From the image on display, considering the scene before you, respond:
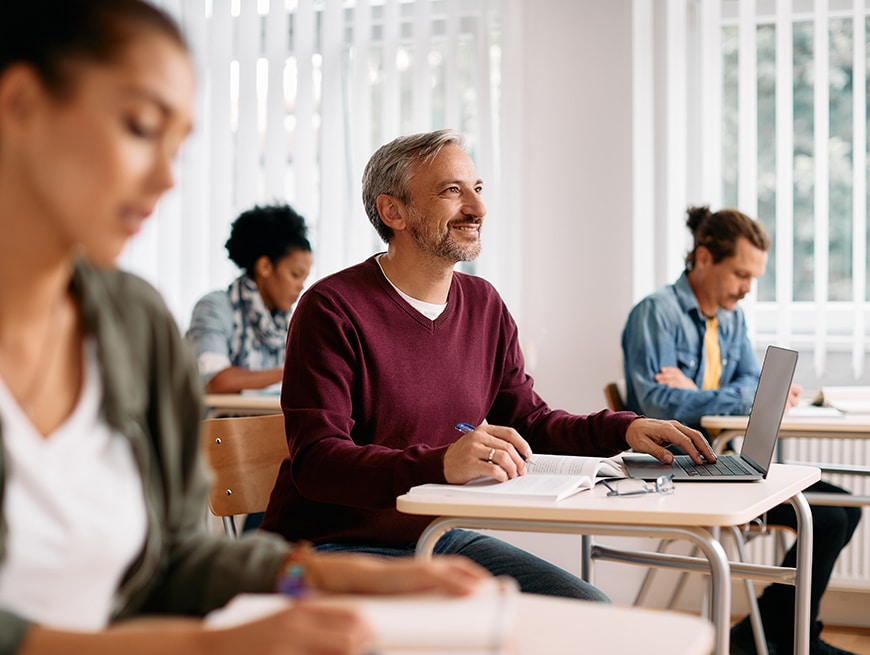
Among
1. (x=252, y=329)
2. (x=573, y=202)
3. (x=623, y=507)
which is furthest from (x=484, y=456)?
(x=573, y=202)

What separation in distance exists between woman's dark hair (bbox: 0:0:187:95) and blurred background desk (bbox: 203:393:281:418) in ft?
8.34

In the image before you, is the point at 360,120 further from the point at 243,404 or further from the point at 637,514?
the point at 637,514

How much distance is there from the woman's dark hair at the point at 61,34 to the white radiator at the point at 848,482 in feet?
10.8

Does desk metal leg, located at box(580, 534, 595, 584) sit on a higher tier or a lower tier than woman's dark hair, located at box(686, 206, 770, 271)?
lower

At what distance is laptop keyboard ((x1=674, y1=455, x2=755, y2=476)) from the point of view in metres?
1.82

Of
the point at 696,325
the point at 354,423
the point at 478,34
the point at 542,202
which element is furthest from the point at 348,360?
the point at 478,34

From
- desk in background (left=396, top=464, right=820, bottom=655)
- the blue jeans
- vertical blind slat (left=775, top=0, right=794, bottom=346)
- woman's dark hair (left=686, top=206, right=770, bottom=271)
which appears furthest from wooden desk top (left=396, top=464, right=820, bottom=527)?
vertical blind slat (left=775, top=0, right=794, bottom=346)

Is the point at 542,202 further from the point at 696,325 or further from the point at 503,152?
the point at 696,325

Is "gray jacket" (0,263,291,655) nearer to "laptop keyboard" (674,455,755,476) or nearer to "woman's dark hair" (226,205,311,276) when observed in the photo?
"laptop keyboard" (674,455,755,476)

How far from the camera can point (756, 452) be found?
195 centimetres

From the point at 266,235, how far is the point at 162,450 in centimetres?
310

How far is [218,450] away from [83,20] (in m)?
1.38

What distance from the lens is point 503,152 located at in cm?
405

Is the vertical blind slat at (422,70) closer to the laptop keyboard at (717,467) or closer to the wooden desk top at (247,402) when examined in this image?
the wooden desk top at (247,402)
